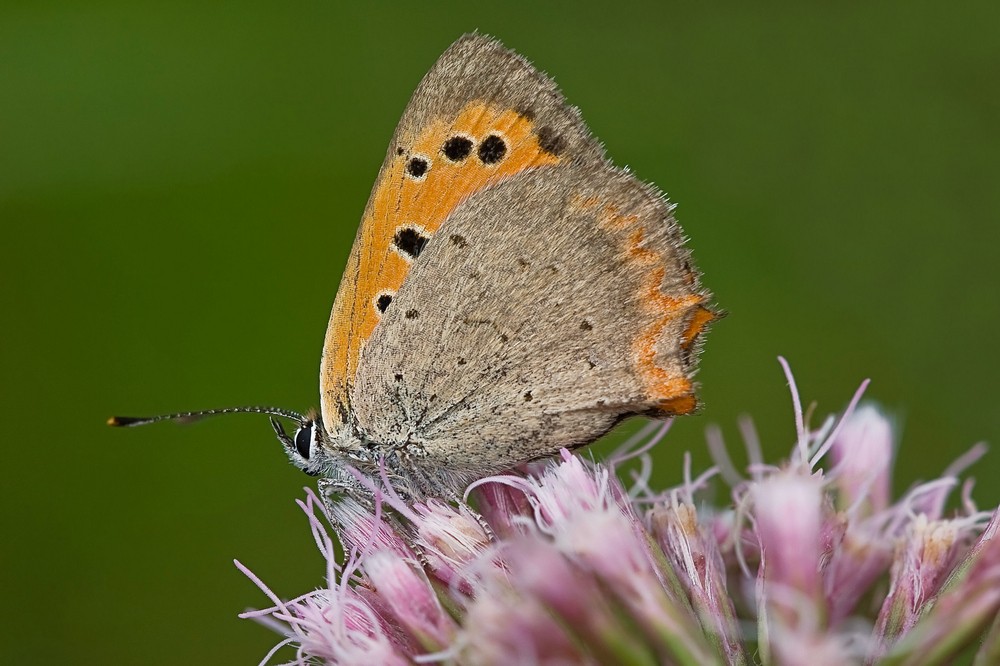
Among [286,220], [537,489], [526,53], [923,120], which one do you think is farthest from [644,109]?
[537,489]

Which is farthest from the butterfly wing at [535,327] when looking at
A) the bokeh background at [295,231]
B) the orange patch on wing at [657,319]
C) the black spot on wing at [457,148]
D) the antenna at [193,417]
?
the bokeh background at [295,231]

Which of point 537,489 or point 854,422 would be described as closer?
point 537,489

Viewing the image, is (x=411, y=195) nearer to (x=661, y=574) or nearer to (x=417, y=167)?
(x=417, y=167)

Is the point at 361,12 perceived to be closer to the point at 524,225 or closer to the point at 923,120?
the point at 923,120

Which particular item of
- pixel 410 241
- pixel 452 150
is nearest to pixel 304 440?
pixel 410 241

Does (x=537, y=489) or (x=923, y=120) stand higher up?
(x=923, y=120)

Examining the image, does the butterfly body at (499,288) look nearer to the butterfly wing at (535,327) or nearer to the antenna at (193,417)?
the butterfly wing at (535,327)

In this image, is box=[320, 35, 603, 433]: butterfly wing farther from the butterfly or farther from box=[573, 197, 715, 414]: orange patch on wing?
box=[573, 197, 715, 414]: orange patch on wing
